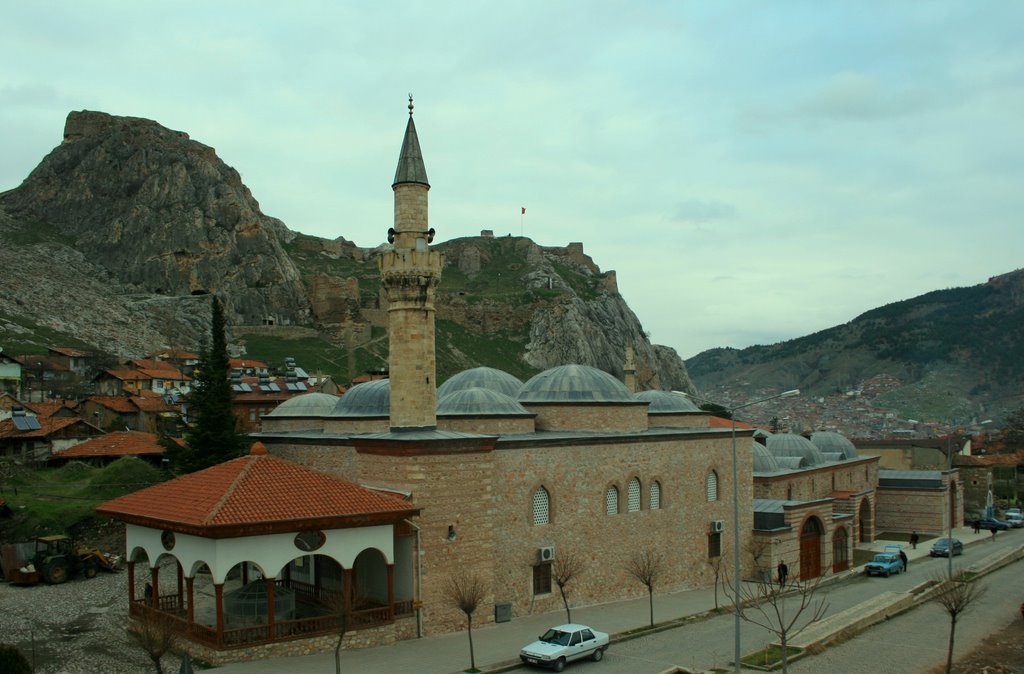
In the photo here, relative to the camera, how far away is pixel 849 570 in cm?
3192

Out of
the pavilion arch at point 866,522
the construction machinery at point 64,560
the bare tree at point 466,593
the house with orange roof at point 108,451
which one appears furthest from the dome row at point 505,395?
the pavilion arch at point 866,522

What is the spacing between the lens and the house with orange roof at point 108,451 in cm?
3691

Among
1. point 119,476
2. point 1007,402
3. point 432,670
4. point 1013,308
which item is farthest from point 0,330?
point 1013,308

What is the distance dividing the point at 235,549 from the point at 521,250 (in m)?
114

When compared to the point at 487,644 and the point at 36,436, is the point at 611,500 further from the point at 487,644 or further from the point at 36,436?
the point at 36,436

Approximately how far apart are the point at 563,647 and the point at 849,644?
779cm

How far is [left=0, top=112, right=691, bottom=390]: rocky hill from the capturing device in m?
83.4

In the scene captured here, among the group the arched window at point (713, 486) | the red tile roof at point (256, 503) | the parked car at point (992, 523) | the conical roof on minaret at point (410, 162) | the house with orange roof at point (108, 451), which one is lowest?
the parked car at point (992, 523)

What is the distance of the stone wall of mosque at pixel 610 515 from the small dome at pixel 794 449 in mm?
9168

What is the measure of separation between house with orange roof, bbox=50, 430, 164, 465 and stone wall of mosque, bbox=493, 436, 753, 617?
20.1 m

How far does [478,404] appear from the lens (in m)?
24.7

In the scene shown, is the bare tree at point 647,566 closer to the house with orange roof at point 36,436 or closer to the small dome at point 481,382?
the small dome at point 481,382

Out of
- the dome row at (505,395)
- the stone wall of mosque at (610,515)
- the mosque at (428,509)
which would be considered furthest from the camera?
the dome row at (505,395)

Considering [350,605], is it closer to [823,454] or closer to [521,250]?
[823,454]
